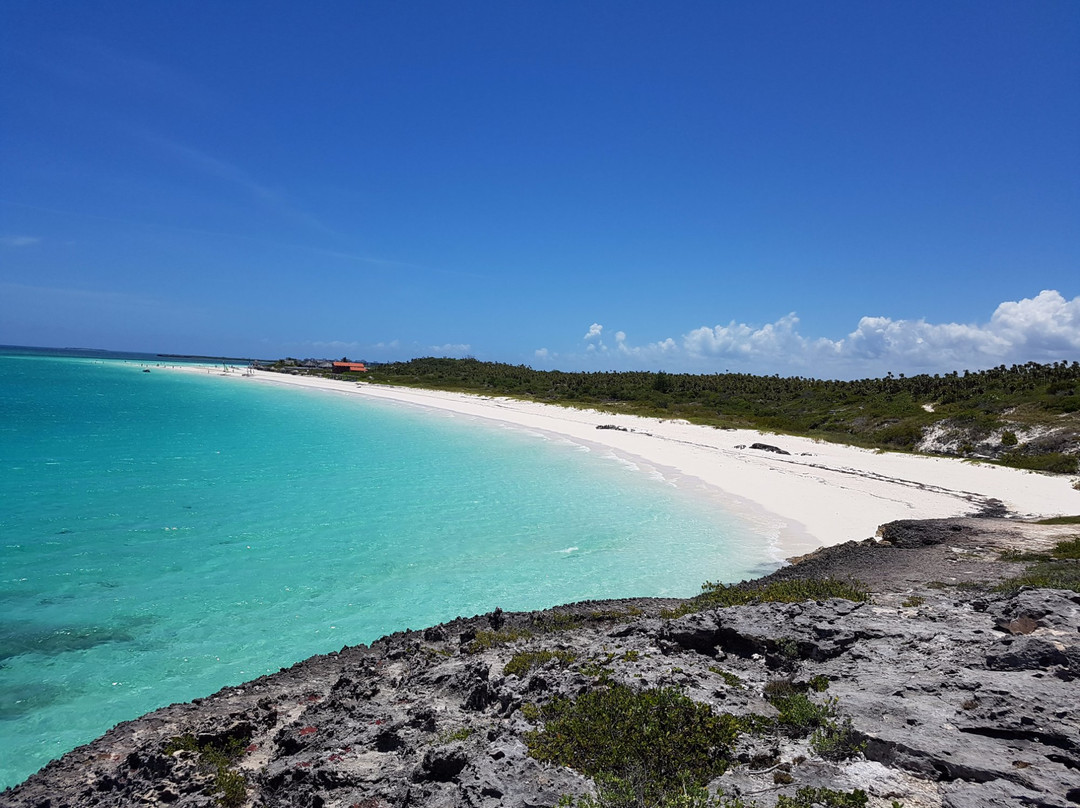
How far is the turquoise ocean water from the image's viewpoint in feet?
33.7

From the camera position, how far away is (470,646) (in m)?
9.76

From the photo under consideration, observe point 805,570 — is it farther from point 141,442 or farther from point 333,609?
point 141,442

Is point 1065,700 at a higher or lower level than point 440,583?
higher

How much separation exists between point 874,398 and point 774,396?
14.8 metres

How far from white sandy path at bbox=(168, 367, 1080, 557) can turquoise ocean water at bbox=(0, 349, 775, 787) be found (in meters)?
2.79

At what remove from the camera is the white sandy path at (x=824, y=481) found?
71.5 ft

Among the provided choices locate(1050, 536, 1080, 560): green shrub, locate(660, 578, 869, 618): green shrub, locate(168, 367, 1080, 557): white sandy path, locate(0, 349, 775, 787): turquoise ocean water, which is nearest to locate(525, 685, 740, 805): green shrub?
locate(660, 578, 869, 618): green shrub

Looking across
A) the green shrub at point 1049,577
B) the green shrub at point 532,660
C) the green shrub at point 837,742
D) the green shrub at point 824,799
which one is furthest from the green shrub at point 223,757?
the green shrub at point 1049,577

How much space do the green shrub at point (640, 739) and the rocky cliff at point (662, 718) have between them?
0.04 m

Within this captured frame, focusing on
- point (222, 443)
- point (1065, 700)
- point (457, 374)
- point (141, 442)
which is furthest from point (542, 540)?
point (457, 374)

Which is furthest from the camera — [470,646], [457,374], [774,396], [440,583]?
[457,374]

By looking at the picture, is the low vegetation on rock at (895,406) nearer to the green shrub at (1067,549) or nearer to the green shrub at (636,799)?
the green shrub at (1067,549)

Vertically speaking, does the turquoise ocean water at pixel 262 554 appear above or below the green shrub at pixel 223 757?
below

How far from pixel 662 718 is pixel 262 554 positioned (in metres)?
14.1
